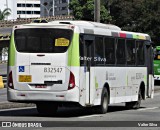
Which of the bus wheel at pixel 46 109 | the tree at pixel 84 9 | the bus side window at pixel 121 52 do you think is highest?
the bus side window at pixel 121 52

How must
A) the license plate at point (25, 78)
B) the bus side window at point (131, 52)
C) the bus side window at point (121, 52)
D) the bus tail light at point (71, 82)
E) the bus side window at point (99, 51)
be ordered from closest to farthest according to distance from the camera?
the bus tail light at point (71, 82) → the license plate at point (25, 78) → the bus side window at point (99, 51) → the bus side window at point (121, 52) → the bus side window at point (131, 52)

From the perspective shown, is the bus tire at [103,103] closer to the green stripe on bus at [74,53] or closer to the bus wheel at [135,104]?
the green stripe on bus at [74,53]

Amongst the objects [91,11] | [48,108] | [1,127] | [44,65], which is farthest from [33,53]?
[91,11]

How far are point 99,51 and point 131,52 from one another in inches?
124

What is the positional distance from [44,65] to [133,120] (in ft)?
10.4

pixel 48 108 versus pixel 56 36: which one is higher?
pixel 56 36

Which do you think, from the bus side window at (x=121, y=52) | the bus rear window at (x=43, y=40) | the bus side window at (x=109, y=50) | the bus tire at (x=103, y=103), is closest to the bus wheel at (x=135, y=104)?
the bus side window at (x=121, y=52)

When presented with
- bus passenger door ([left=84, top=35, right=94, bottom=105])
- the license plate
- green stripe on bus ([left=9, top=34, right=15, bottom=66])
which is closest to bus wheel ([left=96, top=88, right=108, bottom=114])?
bus passenger door ([left=84, top=35, right=94, bottom=105])

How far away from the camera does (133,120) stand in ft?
61.4

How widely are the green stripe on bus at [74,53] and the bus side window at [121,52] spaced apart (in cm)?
351

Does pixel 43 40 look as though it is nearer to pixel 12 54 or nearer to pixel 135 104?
pixel 12 54

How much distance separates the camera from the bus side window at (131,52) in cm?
2346

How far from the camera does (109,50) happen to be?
71.3ft

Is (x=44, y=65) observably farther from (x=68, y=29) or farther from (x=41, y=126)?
(x=41, y=126)
